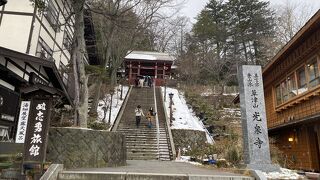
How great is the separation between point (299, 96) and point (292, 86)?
4.54 ft

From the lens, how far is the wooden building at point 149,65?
136ft

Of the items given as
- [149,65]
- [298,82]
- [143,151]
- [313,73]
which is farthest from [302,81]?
[149,65]

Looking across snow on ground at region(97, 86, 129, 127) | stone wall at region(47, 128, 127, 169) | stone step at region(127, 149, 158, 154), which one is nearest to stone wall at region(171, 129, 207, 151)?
stone step at region(127, 149, 158, 154)

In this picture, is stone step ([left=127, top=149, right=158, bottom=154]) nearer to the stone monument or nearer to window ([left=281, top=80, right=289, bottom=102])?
window ([left=281, top=80, right=289, bottom=102])

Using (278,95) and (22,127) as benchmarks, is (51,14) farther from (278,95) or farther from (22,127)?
(278,95)

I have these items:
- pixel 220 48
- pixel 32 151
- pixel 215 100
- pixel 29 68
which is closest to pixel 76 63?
pixel 29 68

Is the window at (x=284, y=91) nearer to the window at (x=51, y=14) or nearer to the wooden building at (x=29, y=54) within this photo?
the wooden building at (x=29, y=54)

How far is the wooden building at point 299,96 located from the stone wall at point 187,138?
5.54 m

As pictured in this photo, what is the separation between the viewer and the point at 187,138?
21.3 meters

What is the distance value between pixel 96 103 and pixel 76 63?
1353cm

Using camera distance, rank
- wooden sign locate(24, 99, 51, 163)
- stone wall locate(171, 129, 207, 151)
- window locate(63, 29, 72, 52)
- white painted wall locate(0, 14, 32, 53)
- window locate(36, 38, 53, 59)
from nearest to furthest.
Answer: wooden sign locate(24, 99, 51, 163) → white painted wall locate(0, 14, 32, 53) → window locate(36, 38, 53, 59) → stone wall locate(171, 129, 207, 151) → window locate(63, 29, 72, 52)

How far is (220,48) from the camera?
4450cm

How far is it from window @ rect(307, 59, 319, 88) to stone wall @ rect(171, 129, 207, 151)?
9.98 metres

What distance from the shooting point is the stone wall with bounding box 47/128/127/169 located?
30.1 ft
